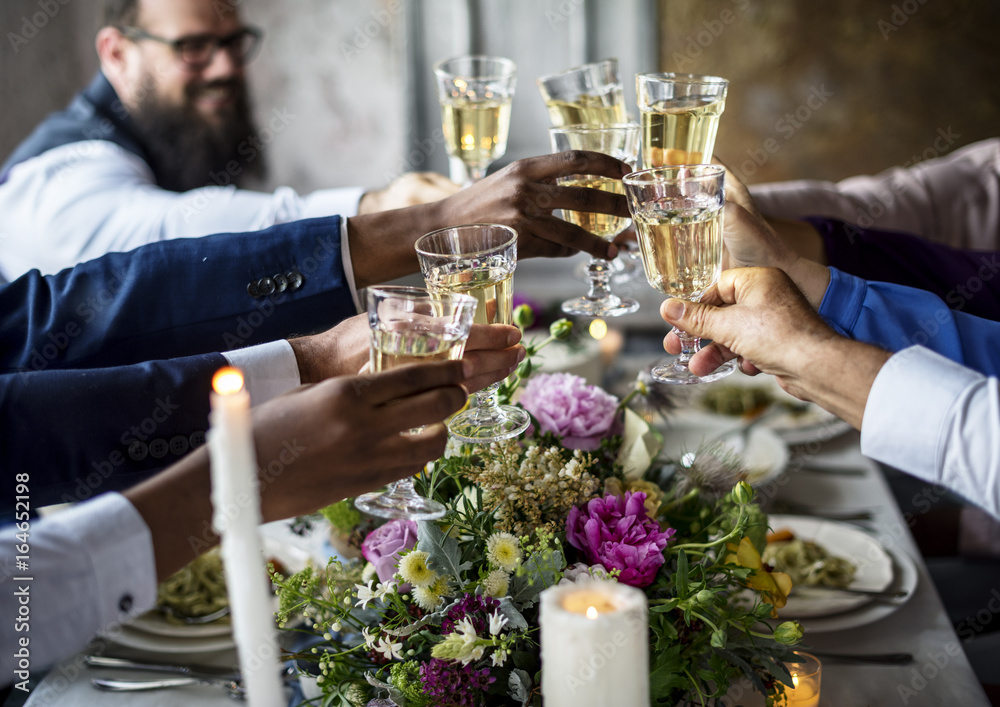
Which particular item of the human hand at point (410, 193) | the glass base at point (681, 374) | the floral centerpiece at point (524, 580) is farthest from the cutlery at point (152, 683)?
the human hand at point (410, 193)

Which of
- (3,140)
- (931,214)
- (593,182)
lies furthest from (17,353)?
(3,140)

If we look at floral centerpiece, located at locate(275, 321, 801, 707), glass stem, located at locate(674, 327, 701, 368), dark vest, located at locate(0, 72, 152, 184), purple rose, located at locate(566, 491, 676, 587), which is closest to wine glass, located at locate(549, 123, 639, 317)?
glass stem, located at locate(674, 327, 701, 368)

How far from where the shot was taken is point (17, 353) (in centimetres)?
134

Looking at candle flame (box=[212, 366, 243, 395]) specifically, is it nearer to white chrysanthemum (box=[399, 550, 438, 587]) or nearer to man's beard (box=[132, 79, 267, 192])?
white chrysanthemum (box=[399, 550, 438, 587])

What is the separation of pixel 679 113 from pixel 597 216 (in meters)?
0.19

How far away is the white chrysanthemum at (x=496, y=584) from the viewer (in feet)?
2.94

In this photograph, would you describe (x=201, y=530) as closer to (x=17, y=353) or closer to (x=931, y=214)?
(x=17, y=353)

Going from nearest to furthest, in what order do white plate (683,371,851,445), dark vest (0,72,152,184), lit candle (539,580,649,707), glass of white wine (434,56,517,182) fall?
lit candle (539,580,649,707)
glass of white wine (434,56,517,182)
white plate (683,371,851,445)
dark vest (0,72,152,184)

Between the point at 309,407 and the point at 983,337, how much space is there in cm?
94

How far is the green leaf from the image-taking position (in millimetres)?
931

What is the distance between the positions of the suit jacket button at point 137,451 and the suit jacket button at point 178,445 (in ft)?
0.10

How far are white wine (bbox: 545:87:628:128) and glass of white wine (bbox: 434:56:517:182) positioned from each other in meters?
0.11

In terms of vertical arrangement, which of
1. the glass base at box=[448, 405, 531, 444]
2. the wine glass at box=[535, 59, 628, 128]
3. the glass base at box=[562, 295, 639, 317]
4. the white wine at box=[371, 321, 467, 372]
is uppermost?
the wine glass at box=[535, 59, 628, 128]

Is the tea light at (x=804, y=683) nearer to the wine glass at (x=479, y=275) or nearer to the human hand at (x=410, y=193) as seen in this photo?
the wine glass at (x=479, y=275)
